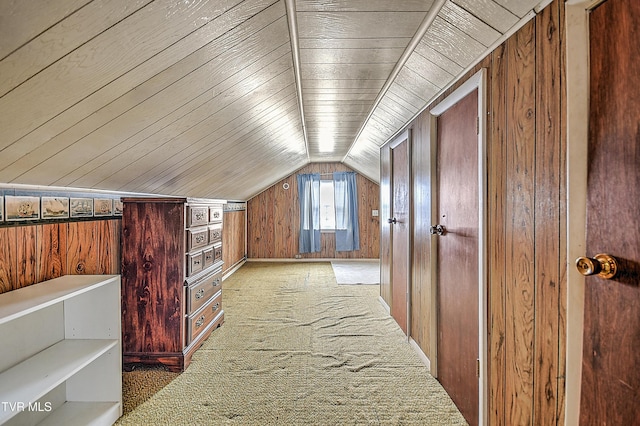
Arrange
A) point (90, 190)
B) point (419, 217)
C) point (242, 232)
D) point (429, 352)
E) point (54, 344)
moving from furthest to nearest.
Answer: point (242, 232) → point (419, 217) → point (429, 352) → point (90, 190) → point (54, 344)

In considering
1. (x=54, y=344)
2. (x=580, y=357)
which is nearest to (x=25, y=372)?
(x=54, y=344)

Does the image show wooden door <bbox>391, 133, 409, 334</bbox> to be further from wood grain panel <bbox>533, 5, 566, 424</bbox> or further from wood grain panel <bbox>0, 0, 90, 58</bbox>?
wood grain panel <bbox>0, 0, 90, 58</bbox>

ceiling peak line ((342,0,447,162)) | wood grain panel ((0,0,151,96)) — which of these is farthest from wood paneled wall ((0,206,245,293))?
ceiling peak line ((342,0,447,162))

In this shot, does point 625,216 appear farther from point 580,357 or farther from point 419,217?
point 419,217

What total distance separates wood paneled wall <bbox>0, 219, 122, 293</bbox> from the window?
15.4ft

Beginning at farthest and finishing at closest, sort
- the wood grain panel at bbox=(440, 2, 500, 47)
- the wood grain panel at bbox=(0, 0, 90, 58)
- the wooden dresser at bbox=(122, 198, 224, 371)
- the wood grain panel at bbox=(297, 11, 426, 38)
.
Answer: the wooden dresser at bbox=(122, 198, 224, 371) < the wood grain panel at bbox=(297, 11, 426, 38) < the wood grain panel at bbox=(440, 2, 500, 47) < the wood grain panel at bbox=(0, 0, 90, 58)

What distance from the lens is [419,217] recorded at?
2441 mm

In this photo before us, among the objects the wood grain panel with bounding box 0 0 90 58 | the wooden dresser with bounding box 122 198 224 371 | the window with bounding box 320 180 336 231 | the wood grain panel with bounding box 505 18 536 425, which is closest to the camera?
the wood grain panel with bounding box 0 0 90 58

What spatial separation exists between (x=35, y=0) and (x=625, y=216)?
4.80ft

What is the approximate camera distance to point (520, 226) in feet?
4.12

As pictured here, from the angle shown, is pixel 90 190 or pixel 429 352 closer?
pixel 90 190

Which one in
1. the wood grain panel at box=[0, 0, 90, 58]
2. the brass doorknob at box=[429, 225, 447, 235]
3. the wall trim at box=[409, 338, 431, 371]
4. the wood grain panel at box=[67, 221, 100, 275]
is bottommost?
the wall trim at box=[409, 338, 431, 371]

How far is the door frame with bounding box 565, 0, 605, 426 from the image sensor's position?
951 millimetres

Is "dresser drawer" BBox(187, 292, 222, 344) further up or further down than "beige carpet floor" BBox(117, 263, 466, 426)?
further up
